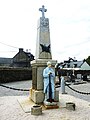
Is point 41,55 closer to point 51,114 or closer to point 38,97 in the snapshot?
point 38,97

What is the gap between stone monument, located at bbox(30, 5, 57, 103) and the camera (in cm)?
935

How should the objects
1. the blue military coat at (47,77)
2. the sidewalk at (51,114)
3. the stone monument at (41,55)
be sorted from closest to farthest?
the sidewalk at (51,114) < the blue military coat at (47,77) < the stone monument at (41,55)

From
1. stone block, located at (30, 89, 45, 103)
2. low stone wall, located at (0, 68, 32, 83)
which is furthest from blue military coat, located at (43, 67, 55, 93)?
low stone wall, located at (0, 68, 32, 83)

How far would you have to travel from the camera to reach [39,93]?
29.9ft

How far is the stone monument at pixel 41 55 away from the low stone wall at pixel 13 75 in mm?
21393

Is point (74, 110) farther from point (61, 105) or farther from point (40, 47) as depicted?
point (40, 47)

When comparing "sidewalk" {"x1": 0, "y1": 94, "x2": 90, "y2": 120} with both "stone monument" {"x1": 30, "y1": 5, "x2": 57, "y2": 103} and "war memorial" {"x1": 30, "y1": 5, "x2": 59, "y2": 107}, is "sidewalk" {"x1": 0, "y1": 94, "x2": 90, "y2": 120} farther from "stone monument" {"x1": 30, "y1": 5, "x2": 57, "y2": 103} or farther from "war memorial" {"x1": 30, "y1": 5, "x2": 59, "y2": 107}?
"stone monument" {"x1": 30, "y1": 5, "x2": 57, "y2": 103}

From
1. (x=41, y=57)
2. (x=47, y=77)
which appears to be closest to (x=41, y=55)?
(x=41, y=57)

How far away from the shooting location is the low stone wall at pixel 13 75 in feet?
101

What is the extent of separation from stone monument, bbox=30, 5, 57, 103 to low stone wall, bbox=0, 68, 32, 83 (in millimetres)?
21393

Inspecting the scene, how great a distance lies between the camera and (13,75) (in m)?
33.7

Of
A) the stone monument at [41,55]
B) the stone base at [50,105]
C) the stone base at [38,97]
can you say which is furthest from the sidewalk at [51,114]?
the stone monument at [41,55]

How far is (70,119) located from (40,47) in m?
3.80

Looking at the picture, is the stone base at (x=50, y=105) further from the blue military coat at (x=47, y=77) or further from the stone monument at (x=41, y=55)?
the stone monument at (x=41, y=55)
